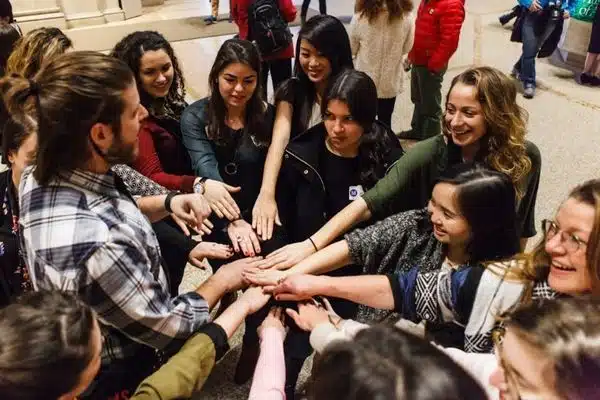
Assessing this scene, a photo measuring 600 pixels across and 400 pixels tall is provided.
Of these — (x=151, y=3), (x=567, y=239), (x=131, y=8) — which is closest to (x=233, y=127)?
(x=567, y=239)

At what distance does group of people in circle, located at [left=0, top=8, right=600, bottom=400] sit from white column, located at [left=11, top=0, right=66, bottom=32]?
4286 millimetres

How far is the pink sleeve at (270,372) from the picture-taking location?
1.32 metres

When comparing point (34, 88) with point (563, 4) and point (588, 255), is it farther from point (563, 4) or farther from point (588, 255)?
point (563, 4)

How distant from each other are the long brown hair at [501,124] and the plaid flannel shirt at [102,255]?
4.06ft

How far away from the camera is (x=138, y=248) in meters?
1.29

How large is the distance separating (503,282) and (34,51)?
2.11m

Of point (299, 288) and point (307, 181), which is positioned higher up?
point (307, 181)

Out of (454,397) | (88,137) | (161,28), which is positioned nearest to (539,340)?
(454,397)

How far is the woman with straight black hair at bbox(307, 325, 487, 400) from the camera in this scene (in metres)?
0.80

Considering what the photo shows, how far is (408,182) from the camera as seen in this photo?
6.64 ft

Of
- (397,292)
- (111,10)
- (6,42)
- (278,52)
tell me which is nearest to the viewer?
(397,292)

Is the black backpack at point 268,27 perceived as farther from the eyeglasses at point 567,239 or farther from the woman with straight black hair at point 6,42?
the eyeglasses at point 567,239

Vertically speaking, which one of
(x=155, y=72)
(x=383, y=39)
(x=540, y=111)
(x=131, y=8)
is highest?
(x=155, y=72)

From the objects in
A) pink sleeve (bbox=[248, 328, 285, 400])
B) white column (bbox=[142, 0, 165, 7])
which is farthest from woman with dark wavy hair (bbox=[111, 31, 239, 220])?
white column (bbox=[142, 0, 165, 7])
